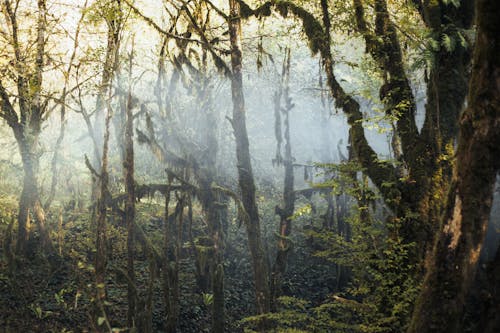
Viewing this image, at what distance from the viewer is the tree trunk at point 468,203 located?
4.28 m

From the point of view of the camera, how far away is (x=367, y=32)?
736 cm

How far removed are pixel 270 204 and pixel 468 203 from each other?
15166mm

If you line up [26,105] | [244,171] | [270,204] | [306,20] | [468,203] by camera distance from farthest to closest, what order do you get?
[270,204] < [26,105] < [244,171] < [306,20] < [468,203]

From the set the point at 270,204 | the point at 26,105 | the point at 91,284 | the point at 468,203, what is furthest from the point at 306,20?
the point at 270,204

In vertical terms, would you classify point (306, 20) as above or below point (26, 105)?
above

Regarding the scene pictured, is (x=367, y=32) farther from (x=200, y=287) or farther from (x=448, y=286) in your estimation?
(x=200, y=287)

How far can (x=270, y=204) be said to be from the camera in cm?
1947

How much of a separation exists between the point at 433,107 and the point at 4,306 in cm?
1028

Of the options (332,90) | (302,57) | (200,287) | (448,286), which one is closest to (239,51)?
(332,90)

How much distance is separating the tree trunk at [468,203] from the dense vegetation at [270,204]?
0.02 metres

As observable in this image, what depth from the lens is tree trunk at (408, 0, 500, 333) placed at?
4.28m

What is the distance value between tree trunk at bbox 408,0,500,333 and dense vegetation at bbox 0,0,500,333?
0.8 inches

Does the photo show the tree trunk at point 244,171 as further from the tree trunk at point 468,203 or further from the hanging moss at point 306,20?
the tree trunk at point 468,203

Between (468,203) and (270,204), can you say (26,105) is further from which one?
(270,204)
